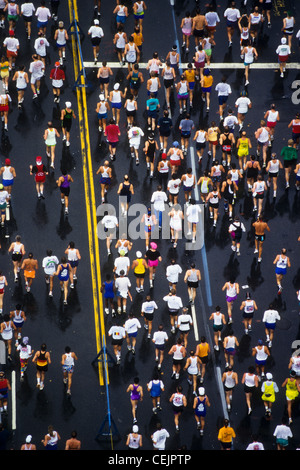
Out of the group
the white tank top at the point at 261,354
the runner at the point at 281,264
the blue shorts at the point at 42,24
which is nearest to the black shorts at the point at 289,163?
the runner at the point at 281,264

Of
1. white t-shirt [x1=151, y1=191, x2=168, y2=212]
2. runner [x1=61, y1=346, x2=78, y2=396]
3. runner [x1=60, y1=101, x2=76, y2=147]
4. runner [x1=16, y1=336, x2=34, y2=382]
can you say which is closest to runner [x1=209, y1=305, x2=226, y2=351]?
runner [x1=61, y1=346, x2=78, y2=396]

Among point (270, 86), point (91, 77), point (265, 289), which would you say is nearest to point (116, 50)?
point (91, 77)

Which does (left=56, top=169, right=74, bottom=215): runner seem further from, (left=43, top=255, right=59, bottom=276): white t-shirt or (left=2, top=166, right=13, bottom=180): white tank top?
(left=43, top=255, right=59, bottom=276): white t-shirt

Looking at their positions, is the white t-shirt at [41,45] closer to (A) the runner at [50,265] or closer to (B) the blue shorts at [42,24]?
(B) the blue shorts at [42,24]

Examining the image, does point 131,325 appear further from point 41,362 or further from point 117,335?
point 41,362

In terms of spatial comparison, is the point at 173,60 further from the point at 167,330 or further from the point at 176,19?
the point at 167,330
